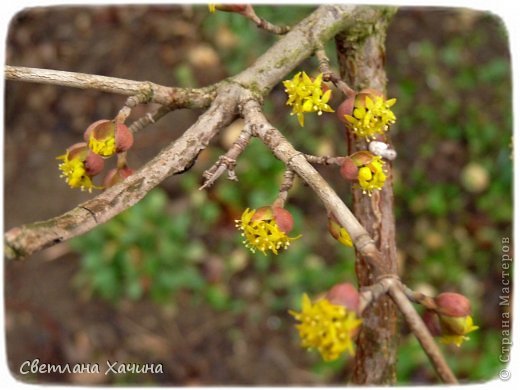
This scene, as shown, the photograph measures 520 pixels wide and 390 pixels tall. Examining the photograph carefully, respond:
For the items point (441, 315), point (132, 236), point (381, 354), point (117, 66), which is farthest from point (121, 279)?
point (441, 315)

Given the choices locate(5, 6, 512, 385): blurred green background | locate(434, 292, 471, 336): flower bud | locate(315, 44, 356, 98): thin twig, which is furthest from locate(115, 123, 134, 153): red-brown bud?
locate(5, 6, 512, 385): blurred green background

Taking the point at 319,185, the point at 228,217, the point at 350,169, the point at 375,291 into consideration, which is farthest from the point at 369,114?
the point at 228,217

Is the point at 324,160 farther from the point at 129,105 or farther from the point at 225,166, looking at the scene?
the point at 129,105

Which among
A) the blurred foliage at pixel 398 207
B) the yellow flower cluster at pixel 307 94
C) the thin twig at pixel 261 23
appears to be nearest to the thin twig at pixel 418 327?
the yellow flower cluster at pixel 307 94

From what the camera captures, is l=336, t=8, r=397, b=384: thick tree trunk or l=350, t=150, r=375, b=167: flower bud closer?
l=350, t=150, r=375, b=167: flower bud

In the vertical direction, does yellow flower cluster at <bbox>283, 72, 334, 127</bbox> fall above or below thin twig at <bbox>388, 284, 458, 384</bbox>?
above

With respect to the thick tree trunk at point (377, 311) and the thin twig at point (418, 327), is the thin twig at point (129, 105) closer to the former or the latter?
the thick tree trunk at point (377, 311)

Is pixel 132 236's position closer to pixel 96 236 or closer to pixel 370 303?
pixel 96 236

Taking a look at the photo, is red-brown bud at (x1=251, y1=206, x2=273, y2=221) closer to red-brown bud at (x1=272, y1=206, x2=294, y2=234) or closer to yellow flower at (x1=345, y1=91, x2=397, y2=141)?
red-brown bud at (x1=272, y1=206, x2=294, y2=234)

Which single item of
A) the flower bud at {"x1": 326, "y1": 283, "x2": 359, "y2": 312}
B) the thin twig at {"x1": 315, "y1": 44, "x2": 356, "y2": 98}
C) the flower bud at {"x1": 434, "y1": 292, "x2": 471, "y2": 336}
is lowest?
the flower bud at {"x1": 434, "y1": 292, "x2": 471, "y2": 336}
